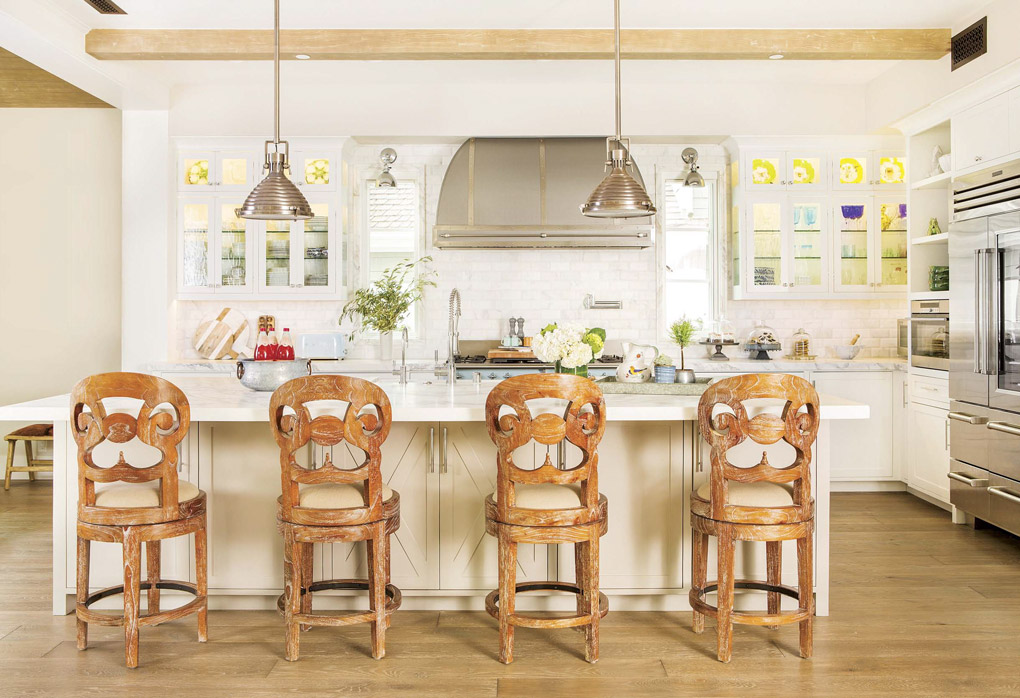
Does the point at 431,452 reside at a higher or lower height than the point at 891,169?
lower

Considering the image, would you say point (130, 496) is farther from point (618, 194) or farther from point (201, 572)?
point (618, 194)

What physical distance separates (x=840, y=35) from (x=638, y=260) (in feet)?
7.05

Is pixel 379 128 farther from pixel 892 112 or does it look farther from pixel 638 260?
pixel 892 112

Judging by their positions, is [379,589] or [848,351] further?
[848,351]

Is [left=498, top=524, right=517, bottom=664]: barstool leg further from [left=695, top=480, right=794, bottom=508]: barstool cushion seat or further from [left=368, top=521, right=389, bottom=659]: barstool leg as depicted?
[left=695, top=480, right=794, bottom=508]: barstool cushion seat

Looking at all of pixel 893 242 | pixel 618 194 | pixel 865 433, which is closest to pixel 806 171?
pixel 893 242

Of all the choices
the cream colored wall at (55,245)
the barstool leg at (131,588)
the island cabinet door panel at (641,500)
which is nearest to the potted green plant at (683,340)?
the island cabinet door panel at (641,500)

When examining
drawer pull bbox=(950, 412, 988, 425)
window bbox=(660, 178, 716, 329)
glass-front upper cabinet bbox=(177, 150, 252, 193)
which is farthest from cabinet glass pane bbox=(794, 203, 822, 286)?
glass-front upper cabinet bbox=(177, 150, 252, 193)

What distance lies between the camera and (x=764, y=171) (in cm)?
588

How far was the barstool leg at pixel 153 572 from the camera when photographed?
10.1 feet

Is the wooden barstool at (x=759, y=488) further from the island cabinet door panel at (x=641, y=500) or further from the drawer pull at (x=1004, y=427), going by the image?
the drawer pull at (x=1004, y=427)

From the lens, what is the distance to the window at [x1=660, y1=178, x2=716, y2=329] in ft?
20.4

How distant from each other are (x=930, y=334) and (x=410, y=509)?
3.77 m

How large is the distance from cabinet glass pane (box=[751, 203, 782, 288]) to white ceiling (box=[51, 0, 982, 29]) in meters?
1.47
